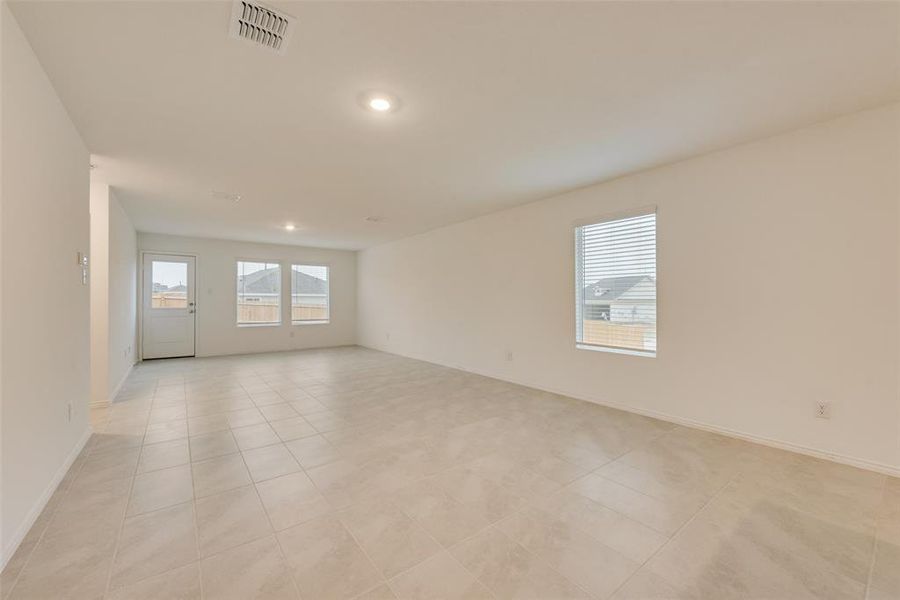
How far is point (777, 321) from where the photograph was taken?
2.81 meters

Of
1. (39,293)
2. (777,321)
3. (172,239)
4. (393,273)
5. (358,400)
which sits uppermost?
(172,239)

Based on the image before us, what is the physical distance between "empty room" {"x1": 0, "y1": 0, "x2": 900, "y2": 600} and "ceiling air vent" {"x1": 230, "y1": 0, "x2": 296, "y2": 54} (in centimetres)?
1

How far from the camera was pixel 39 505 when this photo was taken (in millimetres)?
1934

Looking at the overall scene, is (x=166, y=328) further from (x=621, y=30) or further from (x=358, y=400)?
(x=621, y=30)

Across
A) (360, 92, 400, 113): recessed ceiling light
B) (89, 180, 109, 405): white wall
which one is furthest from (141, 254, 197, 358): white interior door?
(360, 92, 400, 113): recessed ceiling light

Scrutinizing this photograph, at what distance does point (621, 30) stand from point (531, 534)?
2463 mm

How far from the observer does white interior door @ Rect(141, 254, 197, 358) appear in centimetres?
687

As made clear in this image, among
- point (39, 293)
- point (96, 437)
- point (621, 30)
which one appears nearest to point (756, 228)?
point (621, 30)

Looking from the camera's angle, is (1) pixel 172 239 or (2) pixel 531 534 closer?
(2) pixel 531 534

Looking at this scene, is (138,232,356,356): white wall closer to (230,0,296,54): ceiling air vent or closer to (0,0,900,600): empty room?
(0,0,900,600): empty room

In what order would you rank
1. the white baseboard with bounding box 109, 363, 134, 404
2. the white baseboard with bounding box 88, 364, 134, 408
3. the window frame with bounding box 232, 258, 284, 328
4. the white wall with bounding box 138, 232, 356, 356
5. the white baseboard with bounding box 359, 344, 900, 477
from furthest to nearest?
1. the window frame with bounding box 232, 258, 284, 328
2. the white wall with bounding box 138, 232, 356, 356
3. the white baseboard with bounding box 109, 363, 134, 404
4. the white baseboard with bounding box 88, 364, 134, 408
5. the white baseboard with bounding box 359, 344, 900, 477

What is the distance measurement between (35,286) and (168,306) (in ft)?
19.9

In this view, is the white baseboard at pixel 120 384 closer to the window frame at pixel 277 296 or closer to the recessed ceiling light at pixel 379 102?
the window frame at pixel 277 296

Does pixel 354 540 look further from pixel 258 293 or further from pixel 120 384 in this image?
pixel 258 293
